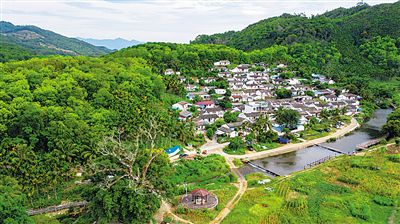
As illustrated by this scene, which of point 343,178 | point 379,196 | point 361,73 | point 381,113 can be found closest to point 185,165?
point 343,178

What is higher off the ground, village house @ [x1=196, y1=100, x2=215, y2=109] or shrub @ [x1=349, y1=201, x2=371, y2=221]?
village house @ [x1=196, y1=100, x2=215, y2=109]

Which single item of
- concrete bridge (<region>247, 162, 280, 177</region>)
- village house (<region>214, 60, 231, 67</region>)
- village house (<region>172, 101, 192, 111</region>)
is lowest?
concrete bridge (<region>247, 162, 280, 177</region>)

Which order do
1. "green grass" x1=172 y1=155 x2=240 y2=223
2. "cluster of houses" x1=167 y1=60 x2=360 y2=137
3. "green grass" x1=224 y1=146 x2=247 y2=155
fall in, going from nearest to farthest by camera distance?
"green grass" x1=172 y1=155 x2=240 y2=223 < "green grass" x1=224 y1=146 x2=247 y2=155 < "cluster of houses" x1=167 y1=60 x2=360 y2=137

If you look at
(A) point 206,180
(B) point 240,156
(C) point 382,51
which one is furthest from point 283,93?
(C) point 382,51

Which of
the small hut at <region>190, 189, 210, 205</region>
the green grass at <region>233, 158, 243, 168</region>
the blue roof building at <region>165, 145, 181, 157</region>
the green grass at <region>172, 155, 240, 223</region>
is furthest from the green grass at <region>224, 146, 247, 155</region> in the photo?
the small hut at <region>190, 189, 210, 205</region>

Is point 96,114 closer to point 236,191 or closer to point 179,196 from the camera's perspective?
point 179,196

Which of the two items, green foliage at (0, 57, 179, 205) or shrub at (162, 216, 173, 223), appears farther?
green foliage at (0, 57, 179, 205)

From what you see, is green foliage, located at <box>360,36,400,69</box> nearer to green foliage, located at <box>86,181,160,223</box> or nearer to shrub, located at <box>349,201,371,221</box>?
shrub, located at <box>349,201,371,221</box>
